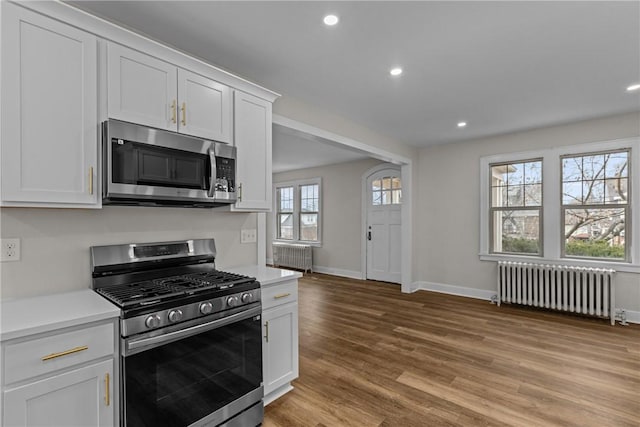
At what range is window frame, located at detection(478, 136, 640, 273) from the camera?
395 cm

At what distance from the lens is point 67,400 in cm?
136

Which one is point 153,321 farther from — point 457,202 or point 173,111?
point 457,202

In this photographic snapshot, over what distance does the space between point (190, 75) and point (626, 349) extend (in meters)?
4.69

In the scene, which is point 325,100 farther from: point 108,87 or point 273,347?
point 273,347

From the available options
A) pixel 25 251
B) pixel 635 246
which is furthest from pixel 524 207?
pixel 25 251

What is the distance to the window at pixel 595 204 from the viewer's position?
4102 mm

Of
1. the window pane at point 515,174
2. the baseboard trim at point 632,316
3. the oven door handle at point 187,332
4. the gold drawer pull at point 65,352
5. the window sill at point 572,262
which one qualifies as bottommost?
the baseboard trim at point 632,316

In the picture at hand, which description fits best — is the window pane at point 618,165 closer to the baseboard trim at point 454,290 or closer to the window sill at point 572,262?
the window sill at point 572,262

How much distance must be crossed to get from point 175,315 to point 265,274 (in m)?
0.85

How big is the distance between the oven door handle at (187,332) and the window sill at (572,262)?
4.27 meters

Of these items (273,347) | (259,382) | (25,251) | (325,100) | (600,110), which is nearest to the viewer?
(25,251)

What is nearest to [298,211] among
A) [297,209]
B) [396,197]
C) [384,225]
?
[297,209]

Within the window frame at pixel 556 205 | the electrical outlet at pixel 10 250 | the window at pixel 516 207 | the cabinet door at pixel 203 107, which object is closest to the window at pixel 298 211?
the window frame at pixel 556 205

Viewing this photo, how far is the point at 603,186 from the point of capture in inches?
165
